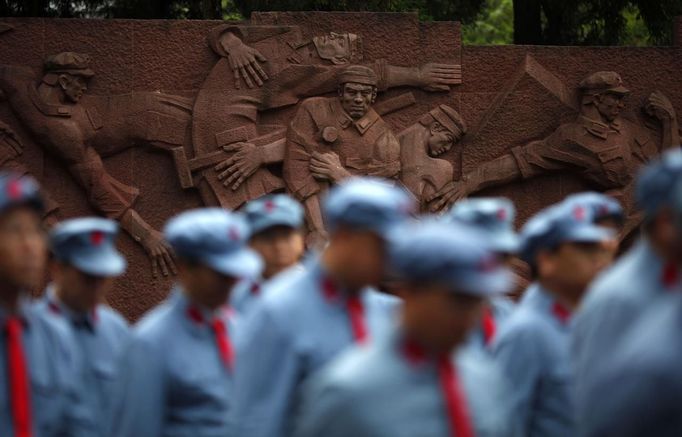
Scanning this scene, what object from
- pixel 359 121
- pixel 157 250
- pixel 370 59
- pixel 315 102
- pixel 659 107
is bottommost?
pixel 157 250

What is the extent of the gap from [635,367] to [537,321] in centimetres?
182

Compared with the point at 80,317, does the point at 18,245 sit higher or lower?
higher

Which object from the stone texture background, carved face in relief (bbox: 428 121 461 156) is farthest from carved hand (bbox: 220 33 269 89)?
carved face in relief (bbox: 428 121 461 156)

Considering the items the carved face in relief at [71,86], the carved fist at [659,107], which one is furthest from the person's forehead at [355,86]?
the carved fist at [659,107]

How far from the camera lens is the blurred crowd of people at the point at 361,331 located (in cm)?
287

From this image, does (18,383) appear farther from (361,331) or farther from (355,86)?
(355,86)

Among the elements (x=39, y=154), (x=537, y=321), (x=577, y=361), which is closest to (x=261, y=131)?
(x=39, y=154)

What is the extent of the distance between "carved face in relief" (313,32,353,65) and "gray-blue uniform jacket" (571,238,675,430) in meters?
7.37

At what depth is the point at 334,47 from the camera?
10.4 meters

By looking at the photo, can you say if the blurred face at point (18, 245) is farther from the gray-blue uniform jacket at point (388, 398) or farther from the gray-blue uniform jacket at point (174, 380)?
the gray-blue uniform jacket at point (388, 398)

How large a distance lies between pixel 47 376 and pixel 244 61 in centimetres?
624

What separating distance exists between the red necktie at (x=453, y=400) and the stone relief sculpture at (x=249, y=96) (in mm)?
7326

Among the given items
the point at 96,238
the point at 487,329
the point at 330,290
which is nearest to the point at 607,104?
the point at 487,329

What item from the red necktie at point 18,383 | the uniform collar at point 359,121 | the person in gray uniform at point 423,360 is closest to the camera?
the person in gray uniform at point 423,360
